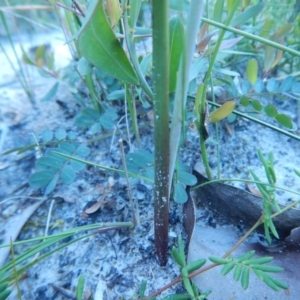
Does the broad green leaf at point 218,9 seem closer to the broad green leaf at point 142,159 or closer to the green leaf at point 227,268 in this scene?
the broad green leaf at point 142,159

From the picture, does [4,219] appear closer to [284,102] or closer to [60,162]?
[60,162]

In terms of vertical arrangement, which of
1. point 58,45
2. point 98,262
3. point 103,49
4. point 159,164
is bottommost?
point 98,262

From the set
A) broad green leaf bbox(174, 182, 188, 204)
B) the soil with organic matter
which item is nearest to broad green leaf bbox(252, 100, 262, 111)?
the soil with organic matter

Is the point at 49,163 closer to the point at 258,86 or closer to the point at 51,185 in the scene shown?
the point at 51,185

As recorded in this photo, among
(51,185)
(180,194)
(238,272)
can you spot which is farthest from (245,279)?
(51,185)

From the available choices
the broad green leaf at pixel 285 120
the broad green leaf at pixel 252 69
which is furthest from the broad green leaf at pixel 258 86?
the broad green leaf at pixel 285 120

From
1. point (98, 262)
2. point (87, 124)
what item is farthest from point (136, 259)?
point (87, 124)
